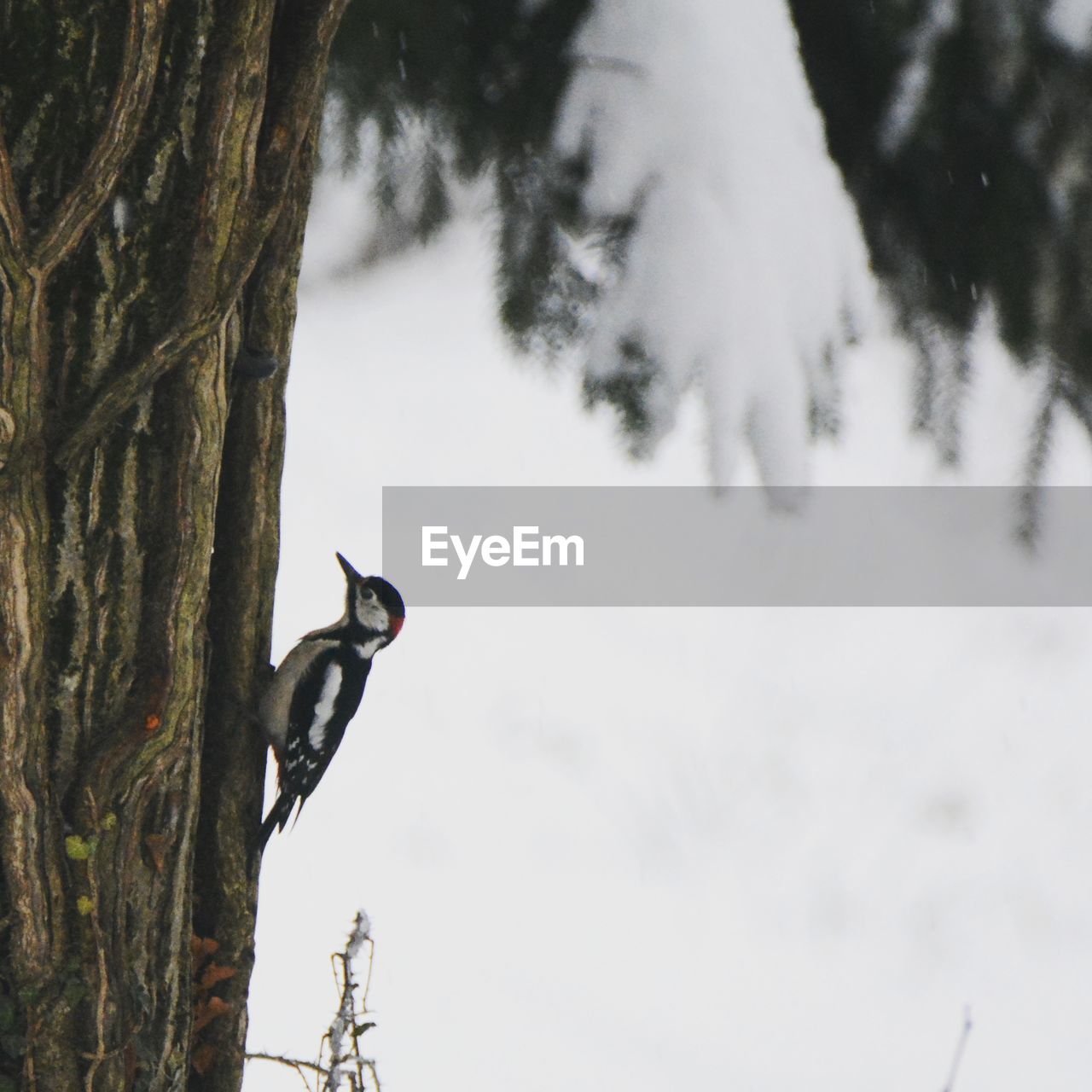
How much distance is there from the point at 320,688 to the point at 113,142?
4.32 ft

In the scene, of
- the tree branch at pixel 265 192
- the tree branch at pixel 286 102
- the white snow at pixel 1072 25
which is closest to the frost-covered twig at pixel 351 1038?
the tree branch at pixel 265 192

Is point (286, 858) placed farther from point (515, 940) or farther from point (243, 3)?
point (243, 3)

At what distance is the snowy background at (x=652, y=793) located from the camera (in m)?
3.01

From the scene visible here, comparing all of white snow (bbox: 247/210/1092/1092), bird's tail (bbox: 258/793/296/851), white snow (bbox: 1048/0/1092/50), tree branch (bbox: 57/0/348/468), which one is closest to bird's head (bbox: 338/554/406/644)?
bird's tail (bbox: 258/793/296/851)

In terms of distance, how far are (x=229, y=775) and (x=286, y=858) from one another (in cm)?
125

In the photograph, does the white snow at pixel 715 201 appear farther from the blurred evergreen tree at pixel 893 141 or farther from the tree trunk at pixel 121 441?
the tree trunk at pixel 121 441

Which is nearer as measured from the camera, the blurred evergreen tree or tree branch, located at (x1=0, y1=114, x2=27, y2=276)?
tree branch, located at (x1=0, y1=114, x2=27, y2=276)

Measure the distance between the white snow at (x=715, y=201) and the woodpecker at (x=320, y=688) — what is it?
32.0 inches

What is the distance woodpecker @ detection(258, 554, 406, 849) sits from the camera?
219 centimetres

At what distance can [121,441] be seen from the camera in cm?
154

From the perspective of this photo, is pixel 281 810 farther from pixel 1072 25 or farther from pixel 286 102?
pixel 1072 25

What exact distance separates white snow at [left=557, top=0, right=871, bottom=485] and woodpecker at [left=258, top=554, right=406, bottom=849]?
0.81 m

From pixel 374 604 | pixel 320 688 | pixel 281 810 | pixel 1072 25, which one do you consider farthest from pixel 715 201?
pixel 281 810

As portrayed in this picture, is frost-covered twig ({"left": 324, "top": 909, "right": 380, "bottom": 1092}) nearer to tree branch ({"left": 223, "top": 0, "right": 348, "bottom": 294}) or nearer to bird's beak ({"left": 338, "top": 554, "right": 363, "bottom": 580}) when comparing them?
bird's beak ({"left": 338, "top": 554, "right": 363, "bottom": 580})
